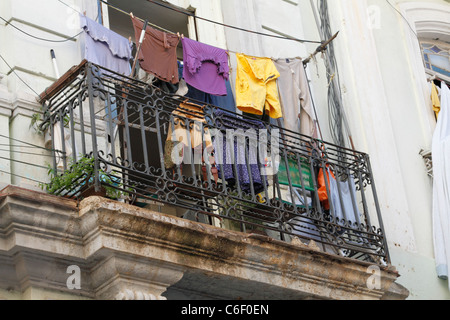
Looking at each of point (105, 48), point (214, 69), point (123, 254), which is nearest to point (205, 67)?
point (214, 69)

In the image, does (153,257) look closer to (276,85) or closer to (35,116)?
(35,116)

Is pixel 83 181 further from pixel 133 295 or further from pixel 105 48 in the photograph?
pixel 105 48

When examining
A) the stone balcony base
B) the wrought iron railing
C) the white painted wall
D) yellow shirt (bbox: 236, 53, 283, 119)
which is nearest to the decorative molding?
the stone balcony base

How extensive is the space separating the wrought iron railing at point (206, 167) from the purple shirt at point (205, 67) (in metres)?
0.42

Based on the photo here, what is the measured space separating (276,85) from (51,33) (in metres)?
2.27

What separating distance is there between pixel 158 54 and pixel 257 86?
0.99 meters

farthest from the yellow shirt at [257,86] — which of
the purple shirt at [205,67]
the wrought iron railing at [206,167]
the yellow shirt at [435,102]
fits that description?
the yellow shirt at [435,102]

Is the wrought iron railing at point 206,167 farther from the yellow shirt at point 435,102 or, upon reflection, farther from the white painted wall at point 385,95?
the yellow shirt at point 435,102

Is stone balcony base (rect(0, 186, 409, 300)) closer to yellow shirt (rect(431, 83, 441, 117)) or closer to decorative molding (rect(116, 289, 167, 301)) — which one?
decorative molding (rect(116, 289, 167, 301))

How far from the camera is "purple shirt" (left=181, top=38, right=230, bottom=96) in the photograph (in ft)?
29.8

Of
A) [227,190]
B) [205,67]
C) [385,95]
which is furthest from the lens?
[385,95]

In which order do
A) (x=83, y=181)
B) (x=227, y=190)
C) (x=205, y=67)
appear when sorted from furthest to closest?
(x=205, y=67) < (x=227, y=190) < (x=83, y=181)

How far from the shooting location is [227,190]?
820 cm

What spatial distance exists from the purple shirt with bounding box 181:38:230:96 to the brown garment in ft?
0.43
